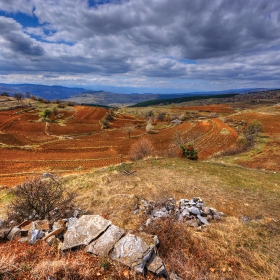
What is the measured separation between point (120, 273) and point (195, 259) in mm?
2763

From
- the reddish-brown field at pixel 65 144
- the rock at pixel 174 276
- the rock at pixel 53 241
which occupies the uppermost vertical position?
the rock at pixel 53 241

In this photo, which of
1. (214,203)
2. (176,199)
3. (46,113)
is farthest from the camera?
(46,113)

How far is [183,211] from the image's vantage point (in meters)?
9.36

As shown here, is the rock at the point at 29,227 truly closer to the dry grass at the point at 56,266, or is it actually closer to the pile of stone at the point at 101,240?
the pile of stone at the point at 101,240

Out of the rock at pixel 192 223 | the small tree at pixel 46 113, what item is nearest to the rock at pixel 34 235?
the rock at pixel 192 223

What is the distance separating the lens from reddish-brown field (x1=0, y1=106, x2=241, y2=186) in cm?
3058

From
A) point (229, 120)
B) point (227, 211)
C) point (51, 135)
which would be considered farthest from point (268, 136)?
point (51, 135)

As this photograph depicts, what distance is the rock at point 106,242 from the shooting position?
17.6ft

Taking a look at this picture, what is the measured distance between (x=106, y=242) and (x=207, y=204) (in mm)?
8452

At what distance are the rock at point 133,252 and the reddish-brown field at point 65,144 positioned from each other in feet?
74.7

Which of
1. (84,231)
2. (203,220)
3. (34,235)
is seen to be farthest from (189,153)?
(34,235)

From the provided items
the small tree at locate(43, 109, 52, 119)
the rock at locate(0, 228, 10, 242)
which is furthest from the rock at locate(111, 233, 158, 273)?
the small tree at locate(43, 109, 52, 119)

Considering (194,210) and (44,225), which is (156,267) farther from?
(194,210)

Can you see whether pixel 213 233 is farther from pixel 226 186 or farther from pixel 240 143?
pixel 240 143
